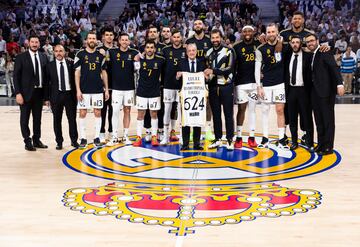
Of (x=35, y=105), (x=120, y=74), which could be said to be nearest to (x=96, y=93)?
(x=120, y=74)

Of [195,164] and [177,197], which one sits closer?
[177,197]

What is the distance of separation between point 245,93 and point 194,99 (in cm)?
81

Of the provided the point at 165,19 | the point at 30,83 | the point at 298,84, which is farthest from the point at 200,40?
the point at 165,19

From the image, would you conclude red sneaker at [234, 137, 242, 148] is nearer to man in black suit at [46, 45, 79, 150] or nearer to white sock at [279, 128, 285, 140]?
white sock at [279, 128, 285, 140]

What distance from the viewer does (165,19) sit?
56.2ft

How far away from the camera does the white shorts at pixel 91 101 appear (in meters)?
7.80

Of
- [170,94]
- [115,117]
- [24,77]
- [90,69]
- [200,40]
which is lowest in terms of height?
[115,117]

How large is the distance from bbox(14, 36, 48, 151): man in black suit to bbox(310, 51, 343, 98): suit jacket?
3907 mm

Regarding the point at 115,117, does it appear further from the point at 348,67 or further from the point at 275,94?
the point at 348,67

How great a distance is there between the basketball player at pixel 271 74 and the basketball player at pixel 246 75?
98 millimetres

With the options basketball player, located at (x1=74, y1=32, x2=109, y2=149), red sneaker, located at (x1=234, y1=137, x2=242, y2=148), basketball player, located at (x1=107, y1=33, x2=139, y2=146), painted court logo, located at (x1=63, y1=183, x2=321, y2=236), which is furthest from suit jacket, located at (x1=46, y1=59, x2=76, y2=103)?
red sneaker, located at (x1=234, y1=137, x2=242, y2=148)

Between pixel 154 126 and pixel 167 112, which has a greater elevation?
pixel 167 112

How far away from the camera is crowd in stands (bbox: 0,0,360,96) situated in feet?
52.9

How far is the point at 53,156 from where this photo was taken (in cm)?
749
